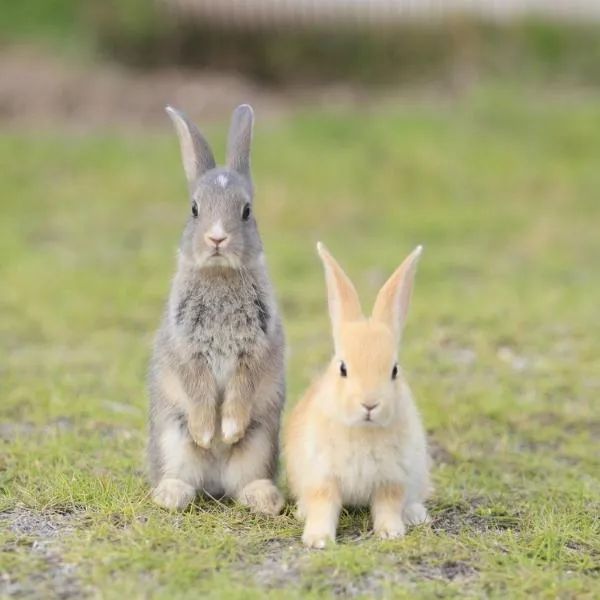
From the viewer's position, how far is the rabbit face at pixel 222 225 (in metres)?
4.74

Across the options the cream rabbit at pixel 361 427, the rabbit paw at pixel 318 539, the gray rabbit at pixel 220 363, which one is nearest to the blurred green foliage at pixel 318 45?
the gray rabbit at pixel 220 363

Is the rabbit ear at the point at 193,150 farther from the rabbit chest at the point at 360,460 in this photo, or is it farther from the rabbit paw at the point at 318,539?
the rabbit paw at the point at 318,539

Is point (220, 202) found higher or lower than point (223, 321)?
higher

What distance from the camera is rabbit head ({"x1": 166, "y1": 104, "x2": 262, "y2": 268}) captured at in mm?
4756

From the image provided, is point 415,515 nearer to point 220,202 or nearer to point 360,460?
point 360,460

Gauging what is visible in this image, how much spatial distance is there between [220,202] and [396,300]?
31.1 inches

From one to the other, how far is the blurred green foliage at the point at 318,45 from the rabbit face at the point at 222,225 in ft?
35.1

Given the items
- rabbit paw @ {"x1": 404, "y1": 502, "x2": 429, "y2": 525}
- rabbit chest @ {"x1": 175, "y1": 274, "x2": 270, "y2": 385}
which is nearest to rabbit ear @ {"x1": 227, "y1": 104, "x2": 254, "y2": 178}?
rabbit chest @ {"x1": 175, "y1": 274, "x2": 270, "y2": 385}

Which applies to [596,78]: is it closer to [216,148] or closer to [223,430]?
[216,148]

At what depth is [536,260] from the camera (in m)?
11.1

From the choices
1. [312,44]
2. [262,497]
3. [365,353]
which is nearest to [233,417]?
[262,497]

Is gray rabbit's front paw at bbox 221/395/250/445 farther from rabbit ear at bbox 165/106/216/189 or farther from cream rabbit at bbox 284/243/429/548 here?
rabbit ear at bbox 165/106/216/189

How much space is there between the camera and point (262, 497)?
16.1ft

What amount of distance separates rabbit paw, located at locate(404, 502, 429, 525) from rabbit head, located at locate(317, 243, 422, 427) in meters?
0.54
